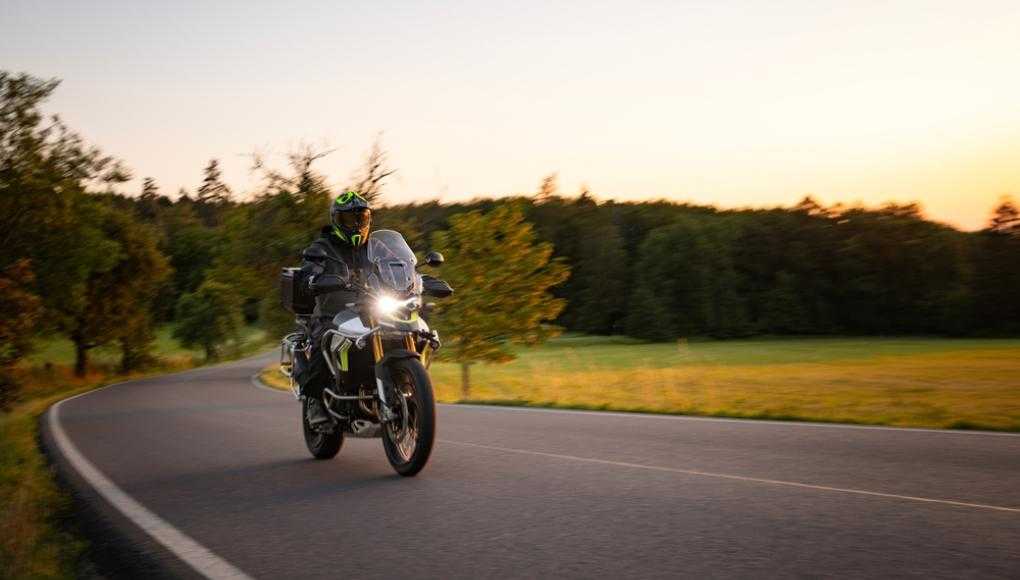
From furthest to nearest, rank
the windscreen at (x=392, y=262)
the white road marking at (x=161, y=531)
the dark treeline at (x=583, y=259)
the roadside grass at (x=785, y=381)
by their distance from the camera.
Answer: the dark treeline at (x=583, y=259) → the roadside grass at (x=785, y=381) → the windscreen at (x=392, y=262) → the white road marking at (x=161, y=531)

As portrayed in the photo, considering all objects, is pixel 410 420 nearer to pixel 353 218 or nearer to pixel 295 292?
pixel 353 218

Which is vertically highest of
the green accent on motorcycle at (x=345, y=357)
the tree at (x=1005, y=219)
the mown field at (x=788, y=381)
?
the tree at (x=1005, y=219)

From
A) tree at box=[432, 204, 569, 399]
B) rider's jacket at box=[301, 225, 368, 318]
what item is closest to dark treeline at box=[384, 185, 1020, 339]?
tree at box=[432, 204, 569, 399]

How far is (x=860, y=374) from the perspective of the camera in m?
35.8

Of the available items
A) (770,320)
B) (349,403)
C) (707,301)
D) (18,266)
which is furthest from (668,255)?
(349,403)

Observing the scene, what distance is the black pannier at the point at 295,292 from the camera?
8.06m

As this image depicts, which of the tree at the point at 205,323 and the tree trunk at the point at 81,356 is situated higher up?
the tree at the point at 205,323

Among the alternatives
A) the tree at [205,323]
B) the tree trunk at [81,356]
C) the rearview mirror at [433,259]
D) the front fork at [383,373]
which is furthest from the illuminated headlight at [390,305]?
the tree at [205,323]

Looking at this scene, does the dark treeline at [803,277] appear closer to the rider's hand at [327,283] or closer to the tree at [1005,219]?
the tree at [1005,219]

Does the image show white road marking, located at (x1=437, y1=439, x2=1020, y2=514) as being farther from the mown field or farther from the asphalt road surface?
the mown field

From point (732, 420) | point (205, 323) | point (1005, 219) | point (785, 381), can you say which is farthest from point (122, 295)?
point (1005, 219)

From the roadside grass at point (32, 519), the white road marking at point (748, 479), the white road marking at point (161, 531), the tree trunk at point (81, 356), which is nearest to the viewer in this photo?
the white road marking at point (161, 531)

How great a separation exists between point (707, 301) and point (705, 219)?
33.6 feet

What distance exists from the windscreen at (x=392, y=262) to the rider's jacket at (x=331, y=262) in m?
0.32
